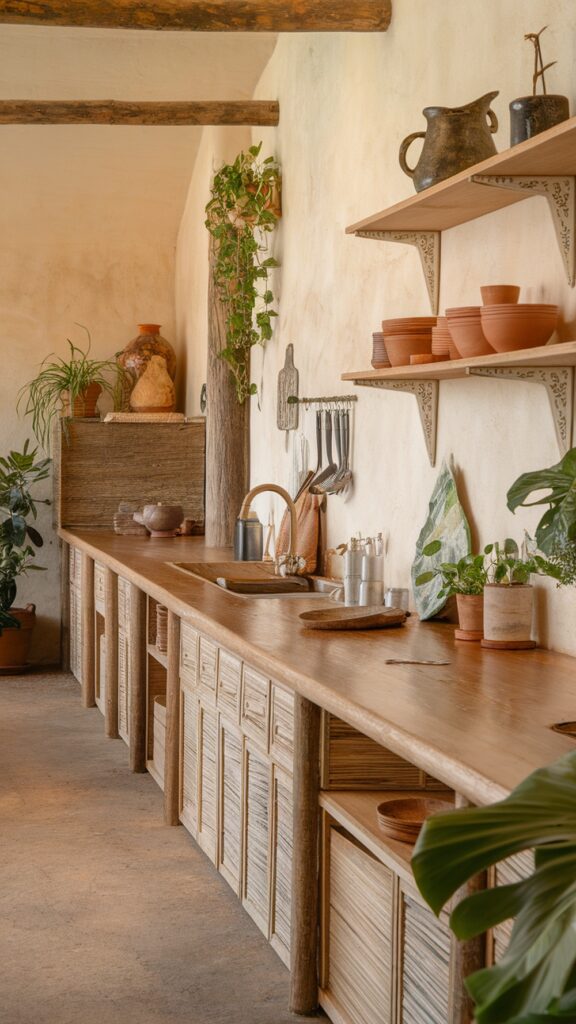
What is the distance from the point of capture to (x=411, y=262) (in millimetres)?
3953

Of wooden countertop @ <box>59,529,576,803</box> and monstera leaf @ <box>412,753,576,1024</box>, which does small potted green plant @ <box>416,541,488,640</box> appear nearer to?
wooden countertop @ <box>59,529,576,803</box>

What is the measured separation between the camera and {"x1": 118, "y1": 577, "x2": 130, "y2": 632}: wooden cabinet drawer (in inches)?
218

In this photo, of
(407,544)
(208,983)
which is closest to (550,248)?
(407,544)

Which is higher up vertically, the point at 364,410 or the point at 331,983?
the point at 364,410

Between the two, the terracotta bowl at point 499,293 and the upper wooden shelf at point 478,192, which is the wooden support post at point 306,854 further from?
the upper wooden shelf at point 478,192

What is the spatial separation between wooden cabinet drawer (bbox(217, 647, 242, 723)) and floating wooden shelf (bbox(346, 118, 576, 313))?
121cm

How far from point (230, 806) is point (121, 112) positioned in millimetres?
3710

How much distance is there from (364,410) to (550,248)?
5.01 feet

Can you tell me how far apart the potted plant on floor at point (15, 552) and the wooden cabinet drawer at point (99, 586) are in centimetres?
115

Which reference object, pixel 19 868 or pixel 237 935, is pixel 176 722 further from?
pixel 237 935

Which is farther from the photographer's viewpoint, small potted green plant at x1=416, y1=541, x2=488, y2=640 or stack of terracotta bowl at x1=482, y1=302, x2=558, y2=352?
small potted green plant at x1=416, y1=541, x2=488, y2=640

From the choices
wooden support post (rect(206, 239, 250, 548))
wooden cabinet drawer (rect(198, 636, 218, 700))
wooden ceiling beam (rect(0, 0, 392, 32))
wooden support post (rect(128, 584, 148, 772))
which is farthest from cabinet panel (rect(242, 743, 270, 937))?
wooden support post (rect(206, 239, 250, 548))

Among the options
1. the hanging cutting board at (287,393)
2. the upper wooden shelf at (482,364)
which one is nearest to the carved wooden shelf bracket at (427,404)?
the upper wooden shelf at (482,364)

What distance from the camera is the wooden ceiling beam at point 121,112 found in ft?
19.6
